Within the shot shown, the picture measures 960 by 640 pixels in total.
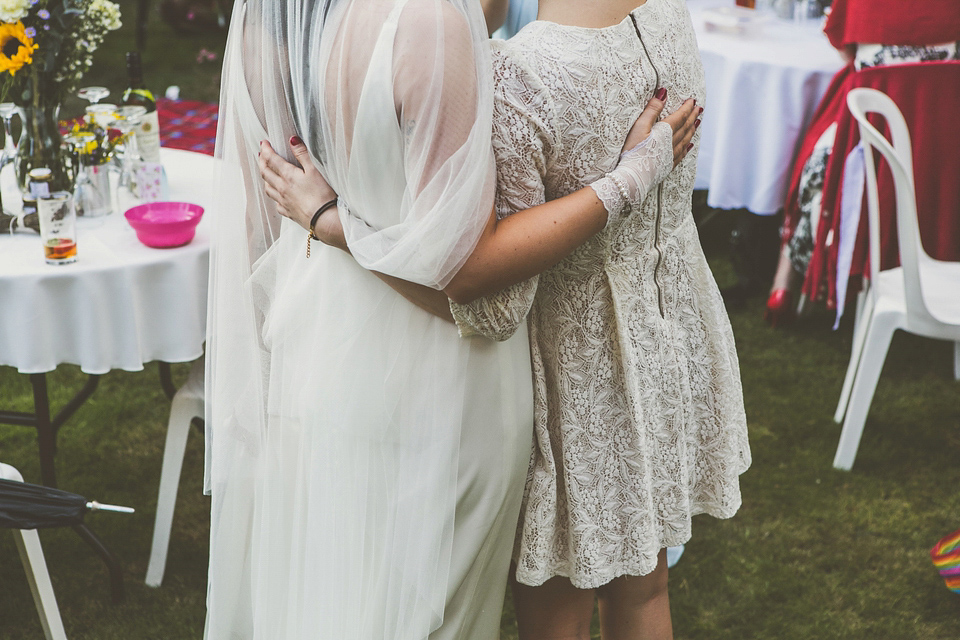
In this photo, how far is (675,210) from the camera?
155 cm

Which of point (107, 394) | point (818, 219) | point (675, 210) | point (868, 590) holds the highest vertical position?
point (675, 210)

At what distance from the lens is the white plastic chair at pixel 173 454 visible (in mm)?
2381

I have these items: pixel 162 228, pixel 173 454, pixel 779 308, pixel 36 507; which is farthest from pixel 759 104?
pixel 36 507

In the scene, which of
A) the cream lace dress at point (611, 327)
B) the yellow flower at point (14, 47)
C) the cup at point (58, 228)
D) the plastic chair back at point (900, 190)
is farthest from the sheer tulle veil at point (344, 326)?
the plastic chair back at point (900, 190)

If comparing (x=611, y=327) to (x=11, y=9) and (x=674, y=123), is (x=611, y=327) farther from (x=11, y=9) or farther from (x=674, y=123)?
(x=11, y=9)

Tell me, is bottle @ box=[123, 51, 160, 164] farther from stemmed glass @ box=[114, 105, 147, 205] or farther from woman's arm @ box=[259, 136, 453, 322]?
woman's arm @ box=[259, 136, 453, 322]

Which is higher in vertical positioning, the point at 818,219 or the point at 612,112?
the point at 612,112

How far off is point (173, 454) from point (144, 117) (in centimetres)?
87

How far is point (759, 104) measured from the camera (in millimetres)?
3668

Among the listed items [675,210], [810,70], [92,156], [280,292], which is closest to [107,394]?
[92,156]

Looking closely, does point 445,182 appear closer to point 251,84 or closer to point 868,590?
point 251,84

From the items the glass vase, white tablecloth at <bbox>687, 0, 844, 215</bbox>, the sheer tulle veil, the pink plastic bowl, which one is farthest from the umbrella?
white tablecloth at <bbox>687, 0, 844, 215</bbox>

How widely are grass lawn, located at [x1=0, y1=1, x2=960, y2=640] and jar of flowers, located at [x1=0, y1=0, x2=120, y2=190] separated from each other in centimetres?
103

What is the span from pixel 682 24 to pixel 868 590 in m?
1.69
